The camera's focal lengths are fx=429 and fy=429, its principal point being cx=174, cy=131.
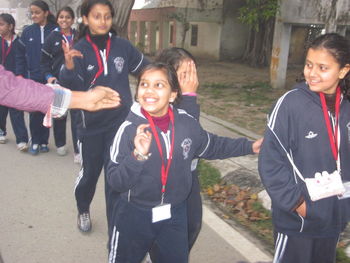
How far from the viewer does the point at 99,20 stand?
11.4 ft

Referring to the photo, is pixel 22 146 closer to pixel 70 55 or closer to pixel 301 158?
pixel 70 55

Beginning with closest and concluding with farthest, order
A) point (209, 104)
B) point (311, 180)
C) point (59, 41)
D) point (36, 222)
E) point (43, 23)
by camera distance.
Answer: point (311, 180) < point (36, 222) < point (59, 41) < point (43, 23) < point (209, 104)

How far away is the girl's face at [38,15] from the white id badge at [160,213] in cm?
417

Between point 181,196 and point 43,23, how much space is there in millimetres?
4163

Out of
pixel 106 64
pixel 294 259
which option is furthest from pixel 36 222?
pixel 294 259

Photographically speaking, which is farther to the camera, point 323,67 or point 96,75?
point 96,75

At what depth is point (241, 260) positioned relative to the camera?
11.3ft

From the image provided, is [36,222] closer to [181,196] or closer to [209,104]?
[181,196]

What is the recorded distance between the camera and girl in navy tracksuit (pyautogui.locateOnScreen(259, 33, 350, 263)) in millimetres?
2340

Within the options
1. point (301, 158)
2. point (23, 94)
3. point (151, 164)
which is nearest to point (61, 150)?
point (151, 164)

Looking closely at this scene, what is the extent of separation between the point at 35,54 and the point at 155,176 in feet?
13.6

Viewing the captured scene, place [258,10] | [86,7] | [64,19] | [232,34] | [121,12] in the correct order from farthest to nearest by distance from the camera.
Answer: [232,34]
[258,10]
[121,12]
[64,19]
[86,7]

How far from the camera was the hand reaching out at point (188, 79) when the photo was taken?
9.17ft

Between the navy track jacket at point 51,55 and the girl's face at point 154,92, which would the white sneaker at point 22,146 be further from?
the girl's face at point 154,92
